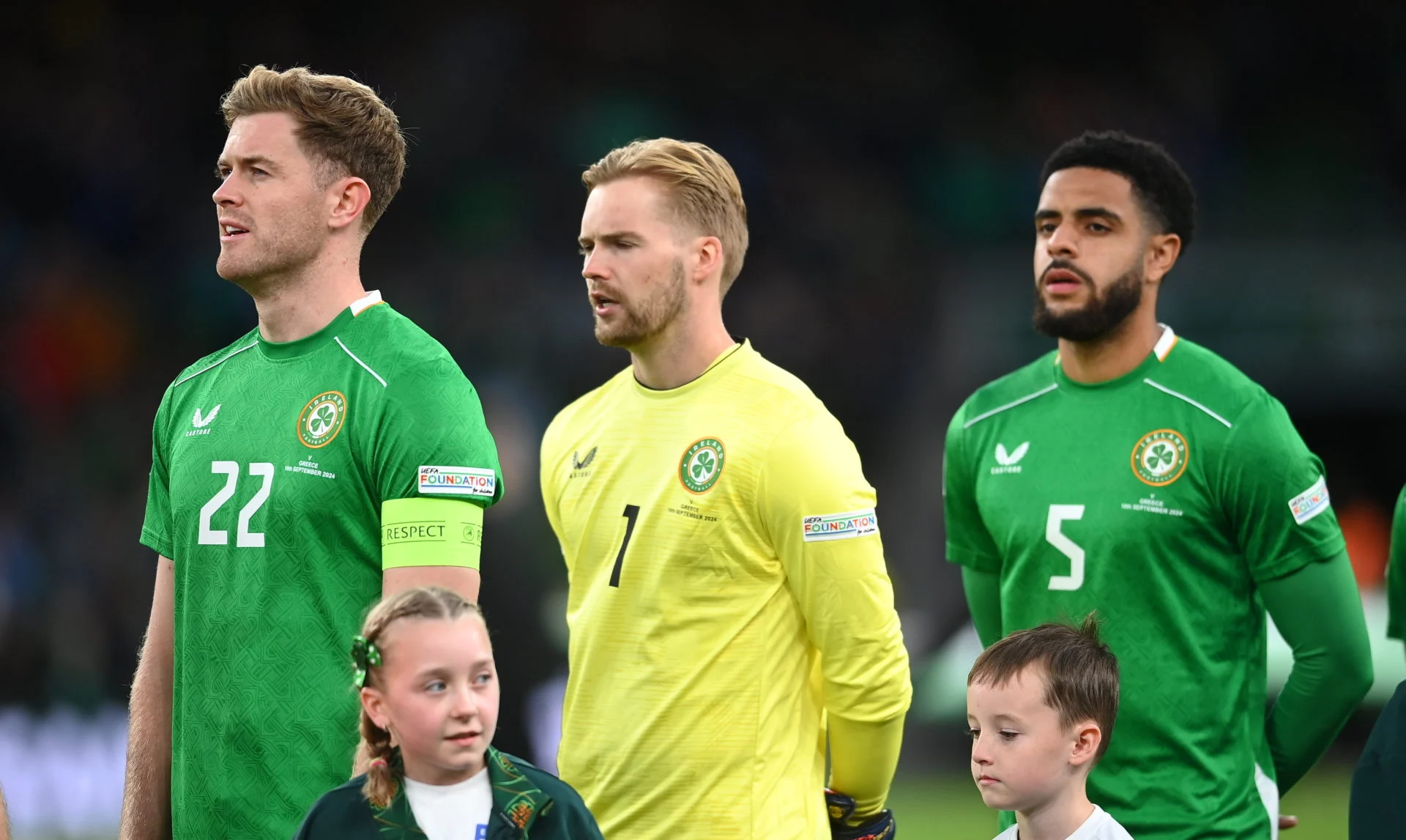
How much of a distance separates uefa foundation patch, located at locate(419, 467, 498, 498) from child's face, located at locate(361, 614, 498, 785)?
14.5 inches

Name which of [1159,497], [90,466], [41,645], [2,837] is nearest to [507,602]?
[41,645]

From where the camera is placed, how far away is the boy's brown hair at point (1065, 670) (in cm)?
382

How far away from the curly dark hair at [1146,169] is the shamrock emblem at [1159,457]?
601 millimetres

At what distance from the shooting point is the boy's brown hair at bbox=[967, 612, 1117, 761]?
382cm

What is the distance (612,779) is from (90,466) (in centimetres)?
935

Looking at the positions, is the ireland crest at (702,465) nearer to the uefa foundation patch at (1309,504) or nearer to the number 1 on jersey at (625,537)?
the number 1 on jersey at (625,537)

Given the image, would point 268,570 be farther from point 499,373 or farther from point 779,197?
point 779,197

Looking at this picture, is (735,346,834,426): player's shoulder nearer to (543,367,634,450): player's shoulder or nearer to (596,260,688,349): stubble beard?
(596,260,688,349): stubble beard

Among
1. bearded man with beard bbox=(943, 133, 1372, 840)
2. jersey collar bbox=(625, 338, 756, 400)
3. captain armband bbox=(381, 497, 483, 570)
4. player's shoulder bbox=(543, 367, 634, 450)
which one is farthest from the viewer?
bearded man with beard bbox=(943, 133, 1372, 840)

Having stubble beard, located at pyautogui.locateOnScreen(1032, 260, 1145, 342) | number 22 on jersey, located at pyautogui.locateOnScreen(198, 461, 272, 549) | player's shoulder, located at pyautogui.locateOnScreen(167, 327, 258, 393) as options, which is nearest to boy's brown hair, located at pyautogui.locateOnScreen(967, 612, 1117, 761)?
stubble beard, located at pyautogui.locateOnScreen(1032, 260, 1145, 342)

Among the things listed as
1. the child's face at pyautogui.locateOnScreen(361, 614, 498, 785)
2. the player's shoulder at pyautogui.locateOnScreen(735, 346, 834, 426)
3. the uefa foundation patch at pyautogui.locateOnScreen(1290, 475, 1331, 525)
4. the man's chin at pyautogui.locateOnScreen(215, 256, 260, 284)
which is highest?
the man's chin at pyautogui.locateOnScreen(215, 256, 260, 284)

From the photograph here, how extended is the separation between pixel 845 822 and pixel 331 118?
6.51ft

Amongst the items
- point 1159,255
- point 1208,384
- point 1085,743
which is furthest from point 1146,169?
point 1085,743

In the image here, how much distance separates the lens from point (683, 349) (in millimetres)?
4207
